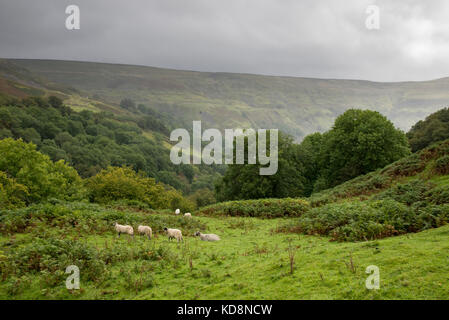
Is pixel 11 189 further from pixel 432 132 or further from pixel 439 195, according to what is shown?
pixel 432 132

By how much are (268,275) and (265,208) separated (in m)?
19.1

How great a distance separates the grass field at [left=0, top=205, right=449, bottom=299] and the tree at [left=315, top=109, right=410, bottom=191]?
1294 inches

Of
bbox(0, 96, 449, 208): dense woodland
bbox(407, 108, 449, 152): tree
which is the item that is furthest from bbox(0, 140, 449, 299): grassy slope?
bbox(407, 108, 449, 152): tree

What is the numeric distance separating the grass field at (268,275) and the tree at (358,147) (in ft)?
108

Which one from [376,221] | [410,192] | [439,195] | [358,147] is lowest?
[376,221]

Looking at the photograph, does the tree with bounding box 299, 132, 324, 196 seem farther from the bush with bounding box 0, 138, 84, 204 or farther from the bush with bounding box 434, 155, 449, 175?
the bush with bounding box 0, 138, 84, 204

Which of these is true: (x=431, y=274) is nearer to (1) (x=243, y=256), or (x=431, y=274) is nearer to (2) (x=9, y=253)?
(1) (x=243, y=256)

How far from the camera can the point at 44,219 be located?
1764 cm

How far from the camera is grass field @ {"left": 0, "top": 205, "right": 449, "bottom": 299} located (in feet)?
26.2

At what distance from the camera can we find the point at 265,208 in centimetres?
2869

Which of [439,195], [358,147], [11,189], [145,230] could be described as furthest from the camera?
[358,147]

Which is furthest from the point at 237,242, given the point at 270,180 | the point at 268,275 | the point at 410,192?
the point at 270,180

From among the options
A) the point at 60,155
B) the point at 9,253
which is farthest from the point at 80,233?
the point at 60,155

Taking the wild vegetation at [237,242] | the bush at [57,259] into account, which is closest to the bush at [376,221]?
the wild vegetation at [237,242]
